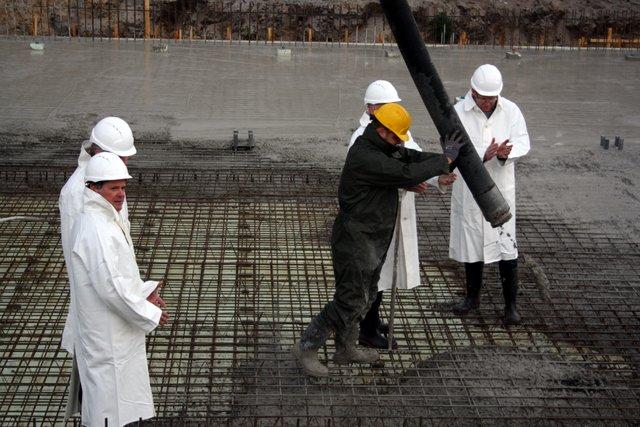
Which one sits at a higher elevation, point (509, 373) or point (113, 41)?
point (113, 41)

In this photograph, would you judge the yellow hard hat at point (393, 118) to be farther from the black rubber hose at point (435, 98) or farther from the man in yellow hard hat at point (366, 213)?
the black rubber hose at point (435, 98)

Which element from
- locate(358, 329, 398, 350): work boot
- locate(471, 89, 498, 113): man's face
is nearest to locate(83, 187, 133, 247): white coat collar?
locate(358, 329, 398, 350): work boot

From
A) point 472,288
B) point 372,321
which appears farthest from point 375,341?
point 472,288

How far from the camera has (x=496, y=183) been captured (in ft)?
17.5

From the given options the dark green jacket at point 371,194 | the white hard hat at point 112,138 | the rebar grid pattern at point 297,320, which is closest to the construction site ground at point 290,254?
the rebar grid pattern at point 297,320

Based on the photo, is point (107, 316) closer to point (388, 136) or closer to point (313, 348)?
point (313, 348)

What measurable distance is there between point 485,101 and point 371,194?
131 cm

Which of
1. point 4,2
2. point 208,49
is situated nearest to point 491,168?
point 208,49

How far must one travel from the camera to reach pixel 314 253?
6375 millimetres

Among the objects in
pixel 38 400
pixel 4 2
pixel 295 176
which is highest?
pixel 4 2

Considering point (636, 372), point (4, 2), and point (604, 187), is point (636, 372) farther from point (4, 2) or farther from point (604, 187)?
point (4, 2)

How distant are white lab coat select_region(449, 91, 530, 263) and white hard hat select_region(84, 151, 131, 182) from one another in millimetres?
2345

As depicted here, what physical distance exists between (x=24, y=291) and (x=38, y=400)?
4.60 ft

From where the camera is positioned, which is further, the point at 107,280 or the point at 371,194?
the point at 371,194
